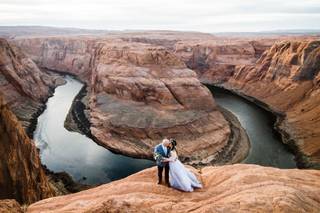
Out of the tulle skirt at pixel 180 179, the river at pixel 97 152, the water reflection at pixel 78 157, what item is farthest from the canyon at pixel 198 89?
the tulle skirt at pixel 180 179

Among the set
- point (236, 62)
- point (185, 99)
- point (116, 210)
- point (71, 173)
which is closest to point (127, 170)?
point (71, 173)

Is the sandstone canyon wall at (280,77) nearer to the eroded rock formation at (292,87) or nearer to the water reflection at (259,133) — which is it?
the eroded rock formation at (292,87)

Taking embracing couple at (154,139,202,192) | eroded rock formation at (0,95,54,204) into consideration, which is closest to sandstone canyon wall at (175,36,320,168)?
eroded rock formation at (0,95,54,204)

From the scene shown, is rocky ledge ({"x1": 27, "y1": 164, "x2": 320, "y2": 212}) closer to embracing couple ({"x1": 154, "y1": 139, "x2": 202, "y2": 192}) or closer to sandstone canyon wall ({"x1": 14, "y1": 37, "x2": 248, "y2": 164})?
embracing couple ({"x1": 154, "y1": 139, "x2": 202, "y2": 192})

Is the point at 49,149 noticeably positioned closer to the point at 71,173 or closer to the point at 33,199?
the point at 71,173

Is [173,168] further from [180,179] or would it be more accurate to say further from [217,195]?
[217,195]

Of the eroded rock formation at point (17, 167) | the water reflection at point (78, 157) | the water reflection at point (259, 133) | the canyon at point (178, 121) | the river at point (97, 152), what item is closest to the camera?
the canyon at point (178, 121)
